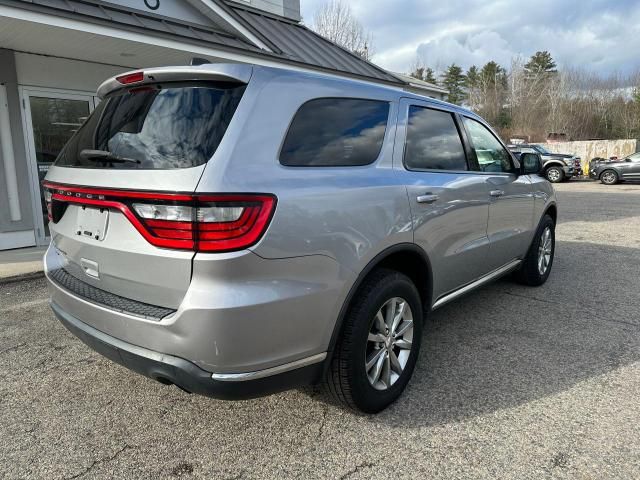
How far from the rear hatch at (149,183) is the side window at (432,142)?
1.29 m

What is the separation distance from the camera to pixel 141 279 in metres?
2.09

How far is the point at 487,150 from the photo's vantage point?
13.2 ft

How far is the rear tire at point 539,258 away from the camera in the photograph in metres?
4.89

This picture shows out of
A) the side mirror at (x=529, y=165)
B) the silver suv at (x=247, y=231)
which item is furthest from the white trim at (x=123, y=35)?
the silver suv at (x=247, y=231)

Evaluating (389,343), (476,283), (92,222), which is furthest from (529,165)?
(92,222)

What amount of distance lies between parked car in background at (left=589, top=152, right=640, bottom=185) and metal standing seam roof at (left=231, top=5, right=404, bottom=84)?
15.2 meters

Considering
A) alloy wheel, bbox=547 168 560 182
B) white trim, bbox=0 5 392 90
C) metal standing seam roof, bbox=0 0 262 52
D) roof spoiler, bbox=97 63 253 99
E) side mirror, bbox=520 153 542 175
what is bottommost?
alloy wheel, bbox=547 168 560 182

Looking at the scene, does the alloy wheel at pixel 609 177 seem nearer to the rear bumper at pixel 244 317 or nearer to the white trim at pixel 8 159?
the white trim at pixel 8 159

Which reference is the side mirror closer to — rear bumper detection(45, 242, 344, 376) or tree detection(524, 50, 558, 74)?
rear bumper detection(45, 242, 344, 376)

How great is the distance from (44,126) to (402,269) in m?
6.82

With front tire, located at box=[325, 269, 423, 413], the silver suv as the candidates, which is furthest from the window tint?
front tire, located at box=[325, 269, 423, 413]

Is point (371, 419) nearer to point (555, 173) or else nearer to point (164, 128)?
point (164, 128)

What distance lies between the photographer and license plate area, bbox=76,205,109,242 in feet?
7.31

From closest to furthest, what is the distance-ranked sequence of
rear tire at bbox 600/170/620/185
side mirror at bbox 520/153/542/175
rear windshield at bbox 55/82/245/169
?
rear windshield at bbox 55/82/245/169 < side mirror at bbox 520/153/542/175 < rear tire at bbox 600/170/620/185
